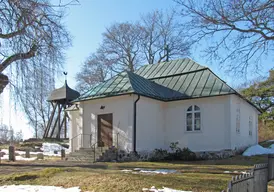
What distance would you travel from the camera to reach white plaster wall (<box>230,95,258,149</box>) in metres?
17.6

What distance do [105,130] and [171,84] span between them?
5687 mm

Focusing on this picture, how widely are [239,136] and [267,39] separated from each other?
8836 mm

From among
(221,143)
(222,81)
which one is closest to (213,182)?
(221,143)

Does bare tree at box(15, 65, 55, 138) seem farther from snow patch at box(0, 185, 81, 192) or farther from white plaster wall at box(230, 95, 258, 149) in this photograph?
white plaster wall at box(230, 95, 258, 149)

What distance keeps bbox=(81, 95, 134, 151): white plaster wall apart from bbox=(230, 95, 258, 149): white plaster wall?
19.3ft

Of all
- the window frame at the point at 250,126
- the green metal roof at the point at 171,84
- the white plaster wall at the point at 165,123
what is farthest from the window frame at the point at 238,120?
the window frame at the point at 250,126

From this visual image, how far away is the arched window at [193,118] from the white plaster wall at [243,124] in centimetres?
193

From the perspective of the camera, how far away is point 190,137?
1820 cm

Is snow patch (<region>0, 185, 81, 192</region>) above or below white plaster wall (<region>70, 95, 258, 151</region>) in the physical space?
below

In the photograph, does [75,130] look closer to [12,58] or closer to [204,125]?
[204,125]

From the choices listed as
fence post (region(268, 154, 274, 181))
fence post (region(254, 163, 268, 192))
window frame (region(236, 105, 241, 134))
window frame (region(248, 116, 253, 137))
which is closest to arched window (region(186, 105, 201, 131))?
window frame (region(236, 105, 241, 134))

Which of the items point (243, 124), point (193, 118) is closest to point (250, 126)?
point (243, 124)

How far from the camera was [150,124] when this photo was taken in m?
18.0

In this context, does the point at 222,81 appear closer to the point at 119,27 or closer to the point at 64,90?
the point at 64,90
